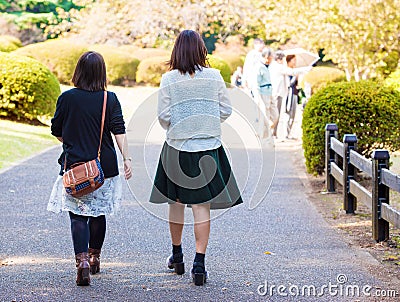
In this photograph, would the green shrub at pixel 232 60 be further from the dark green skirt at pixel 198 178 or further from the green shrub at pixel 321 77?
the dark green skirt at pixel 198 178

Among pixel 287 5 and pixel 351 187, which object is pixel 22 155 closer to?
pixel 351 187

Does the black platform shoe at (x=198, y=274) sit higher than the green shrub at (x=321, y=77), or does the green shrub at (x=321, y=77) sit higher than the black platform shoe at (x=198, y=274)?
the black platform shoe at (x=198, y=274)

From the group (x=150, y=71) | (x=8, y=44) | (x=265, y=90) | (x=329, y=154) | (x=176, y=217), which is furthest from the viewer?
(x=150, y=71)

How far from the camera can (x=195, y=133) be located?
560cm

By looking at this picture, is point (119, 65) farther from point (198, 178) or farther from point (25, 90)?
→ point (198, 178)

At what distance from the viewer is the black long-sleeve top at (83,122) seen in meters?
5.61

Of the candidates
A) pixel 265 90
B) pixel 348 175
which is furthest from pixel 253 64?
pixel 348 175

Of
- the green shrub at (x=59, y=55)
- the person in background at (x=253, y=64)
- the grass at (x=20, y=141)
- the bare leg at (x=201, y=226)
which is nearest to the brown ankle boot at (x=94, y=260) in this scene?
the bare leg at (x=201, y=226)

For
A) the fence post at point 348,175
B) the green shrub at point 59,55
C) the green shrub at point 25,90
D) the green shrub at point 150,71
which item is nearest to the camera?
the fence post at point 348,175

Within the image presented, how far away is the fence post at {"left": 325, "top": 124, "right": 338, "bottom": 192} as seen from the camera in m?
9.96

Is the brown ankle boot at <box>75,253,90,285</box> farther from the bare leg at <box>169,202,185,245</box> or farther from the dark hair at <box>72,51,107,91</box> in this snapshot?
the dark hair at <box>72,51,107,91</box>

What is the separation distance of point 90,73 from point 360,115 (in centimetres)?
558

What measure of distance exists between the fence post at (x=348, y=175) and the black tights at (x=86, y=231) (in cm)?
373

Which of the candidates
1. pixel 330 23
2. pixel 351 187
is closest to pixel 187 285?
pixel 351 187
